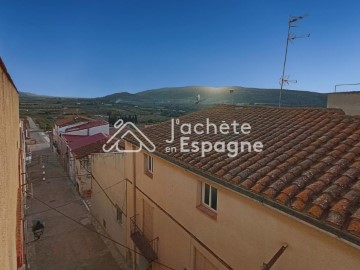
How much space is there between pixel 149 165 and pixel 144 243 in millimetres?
3280

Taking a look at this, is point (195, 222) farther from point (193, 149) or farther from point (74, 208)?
point (74, 208)

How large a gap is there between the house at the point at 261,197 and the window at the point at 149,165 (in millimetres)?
46

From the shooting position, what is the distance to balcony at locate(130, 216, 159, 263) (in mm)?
9932

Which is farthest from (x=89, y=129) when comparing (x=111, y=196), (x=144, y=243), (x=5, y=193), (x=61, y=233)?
(x=5, y=193)

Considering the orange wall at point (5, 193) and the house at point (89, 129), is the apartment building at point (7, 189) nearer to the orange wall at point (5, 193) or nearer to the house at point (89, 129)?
the orange wall at point (5, 193)

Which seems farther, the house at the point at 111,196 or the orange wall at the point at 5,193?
the house at the point at 111,196

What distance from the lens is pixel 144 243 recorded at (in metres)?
10.8

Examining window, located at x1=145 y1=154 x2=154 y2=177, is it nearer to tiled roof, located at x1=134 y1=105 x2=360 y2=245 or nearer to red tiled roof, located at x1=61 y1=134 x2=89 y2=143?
tiled roof, located at x1=134 y1=105 x2=360 y2=245

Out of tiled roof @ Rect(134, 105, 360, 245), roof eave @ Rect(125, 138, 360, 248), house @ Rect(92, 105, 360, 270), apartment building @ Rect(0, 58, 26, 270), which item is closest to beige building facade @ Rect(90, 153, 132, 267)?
house @ Rect(92, 105, 360, 270)

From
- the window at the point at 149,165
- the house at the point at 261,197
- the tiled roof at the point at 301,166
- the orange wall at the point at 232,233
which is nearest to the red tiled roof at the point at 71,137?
the window at the point at 149,165

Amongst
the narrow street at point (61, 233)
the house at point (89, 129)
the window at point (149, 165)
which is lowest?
the narrow street at point (61, 233)

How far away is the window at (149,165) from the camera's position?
10680 mm

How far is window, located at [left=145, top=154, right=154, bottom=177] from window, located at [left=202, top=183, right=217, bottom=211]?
144 inches

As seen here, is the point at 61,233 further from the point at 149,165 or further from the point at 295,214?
the point at 295,214
